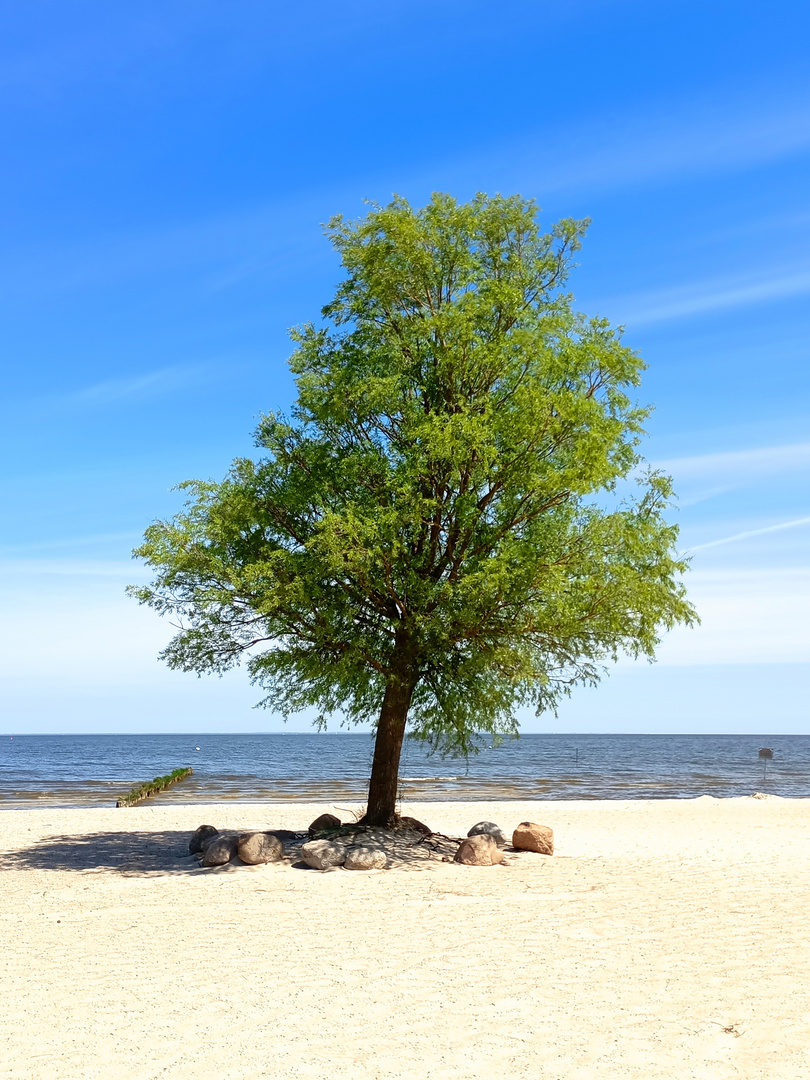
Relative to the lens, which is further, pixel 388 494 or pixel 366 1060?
pixel 388 494

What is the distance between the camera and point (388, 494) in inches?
700

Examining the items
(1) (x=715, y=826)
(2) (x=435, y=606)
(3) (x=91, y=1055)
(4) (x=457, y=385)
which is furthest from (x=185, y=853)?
(1) (x=715, y=826)

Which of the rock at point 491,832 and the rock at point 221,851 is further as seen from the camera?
the rock at point 491,832

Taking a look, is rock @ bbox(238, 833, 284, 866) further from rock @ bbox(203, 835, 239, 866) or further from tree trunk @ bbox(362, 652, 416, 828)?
tree trunk @ bbox(362, 652, 416, 828)

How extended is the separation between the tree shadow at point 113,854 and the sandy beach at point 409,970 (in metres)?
0.13

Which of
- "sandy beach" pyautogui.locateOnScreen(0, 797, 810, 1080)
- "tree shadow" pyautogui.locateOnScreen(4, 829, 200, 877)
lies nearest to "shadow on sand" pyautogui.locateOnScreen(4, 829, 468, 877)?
"tree shadow" pyautogui.locateOnScreen(4, 829, 200, 877)

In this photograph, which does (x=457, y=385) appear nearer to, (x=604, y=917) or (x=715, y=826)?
(x=604, y=917)

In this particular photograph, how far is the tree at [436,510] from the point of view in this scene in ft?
54.9

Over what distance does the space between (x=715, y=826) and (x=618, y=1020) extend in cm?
1920

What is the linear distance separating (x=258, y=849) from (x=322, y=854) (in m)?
1.32

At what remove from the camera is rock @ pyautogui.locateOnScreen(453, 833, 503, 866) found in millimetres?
17484

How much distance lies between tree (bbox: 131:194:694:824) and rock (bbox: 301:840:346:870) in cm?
217

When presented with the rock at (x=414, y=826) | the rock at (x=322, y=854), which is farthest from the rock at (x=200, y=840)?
the rock at (x=414, y=826)

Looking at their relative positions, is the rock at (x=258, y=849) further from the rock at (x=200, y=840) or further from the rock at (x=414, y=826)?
the rock at (x=414, y=826)
